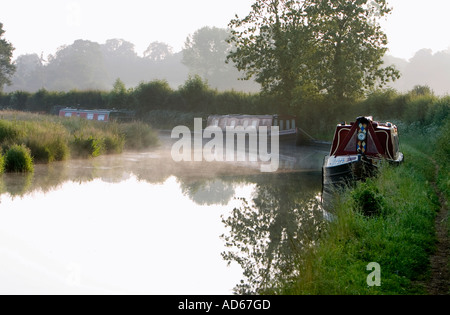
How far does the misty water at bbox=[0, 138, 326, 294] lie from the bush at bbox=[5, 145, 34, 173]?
569 mm

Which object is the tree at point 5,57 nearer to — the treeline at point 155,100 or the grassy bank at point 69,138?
the treeline at point 155,100

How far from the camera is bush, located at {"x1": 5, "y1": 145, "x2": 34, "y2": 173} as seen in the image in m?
15.3

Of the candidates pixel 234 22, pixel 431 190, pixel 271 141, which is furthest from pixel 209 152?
pixel 431 190

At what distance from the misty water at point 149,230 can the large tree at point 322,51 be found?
15.1 metres

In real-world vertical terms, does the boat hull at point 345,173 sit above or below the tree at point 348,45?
below

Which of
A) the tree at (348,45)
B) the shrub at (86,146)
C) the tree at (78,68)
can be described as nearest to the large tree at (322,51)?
the tree at (348,45)

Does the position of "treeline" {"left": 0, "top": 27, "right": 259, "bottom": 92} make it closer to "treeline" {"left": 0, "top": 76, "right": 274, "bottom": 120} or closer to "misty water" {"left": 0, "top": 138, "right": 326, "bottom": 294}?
"treeline" {"left": 0, "top": 76, "right": 274, "bottom": 120}

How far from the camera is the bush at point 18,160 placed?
50.1ft

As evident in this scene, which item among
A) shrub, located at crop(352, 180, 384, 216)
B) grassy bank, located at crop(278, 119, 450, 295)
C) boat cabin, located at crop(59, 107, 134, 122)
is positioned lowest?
grassy bank, located at crop(278, 119, 450, 295)

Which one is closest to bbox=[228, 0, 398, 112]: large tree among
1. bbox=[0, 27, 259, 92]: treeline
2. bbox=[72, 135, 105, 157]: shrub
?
bbox=[72, 135, 105, 157]: shrub

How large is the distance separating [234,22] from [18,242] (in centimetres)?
2802

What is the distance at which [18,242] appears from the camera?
26.8 feet

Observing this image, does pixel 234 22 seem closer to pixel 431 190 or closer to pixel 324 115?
pixel 324 115

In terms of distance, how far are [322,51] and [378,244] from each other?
25.9 metres
